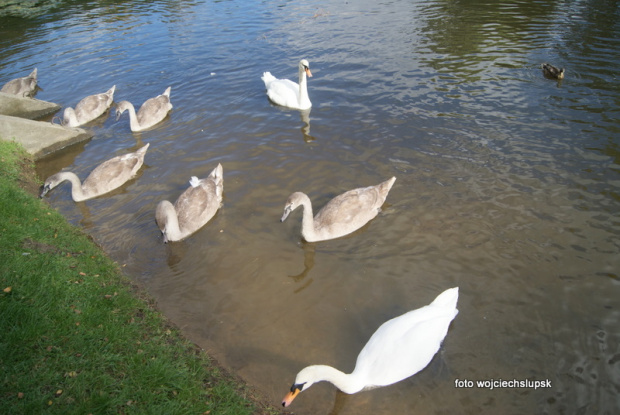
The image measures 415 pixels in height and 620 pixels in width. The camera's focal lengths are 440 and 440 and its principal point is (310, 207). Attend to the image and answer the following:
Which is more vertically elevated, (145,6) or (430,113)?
(145,6)

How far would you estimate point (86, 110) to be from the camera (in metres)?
14.6

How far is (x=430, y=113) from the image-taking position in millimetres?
12578

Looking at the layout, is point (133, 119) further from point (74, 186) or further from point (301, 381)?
point (301, 381)

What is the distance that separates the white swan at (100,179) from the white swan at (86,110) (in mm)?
4095

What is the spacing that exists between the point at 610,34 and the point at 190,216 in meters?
16.8

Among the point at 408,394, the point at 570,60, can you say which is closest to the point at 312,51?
the point at 570,60

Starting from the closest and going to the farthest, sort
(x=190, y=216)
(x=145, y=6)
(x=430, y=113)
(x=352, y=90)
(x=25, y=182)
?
(x=190, y=216), (x=25, y=182), (x=430, y=113), (x=352, y=90), (x=145, y=6)

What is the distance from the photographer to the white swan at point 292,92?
13.8 m

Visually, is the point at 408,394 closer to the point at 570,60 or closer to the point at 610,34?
the point at 570,60

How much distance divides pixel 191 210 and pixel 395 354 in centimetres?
541

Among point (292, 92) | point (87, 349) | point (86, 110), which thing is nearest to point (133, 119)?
point (86, 110)

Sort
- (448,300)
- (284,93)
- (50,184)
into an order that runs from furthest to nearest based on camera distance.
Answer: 1. (284,93)
2. (50,184)
3. (448,300)

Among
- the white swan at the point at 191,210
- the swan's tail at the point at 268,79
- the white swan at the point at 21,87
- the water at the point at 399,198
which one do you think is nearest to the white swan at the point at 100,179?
the water at the point at 399,198

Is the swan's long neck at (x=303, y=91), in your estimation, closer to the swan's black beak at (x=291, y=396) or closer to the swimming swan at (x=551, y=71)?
the swimming swan at (x=551, y=71)
